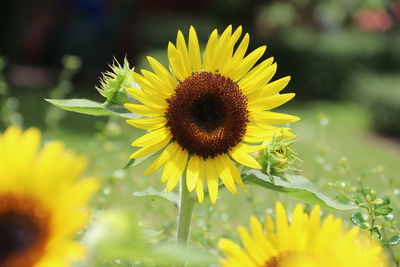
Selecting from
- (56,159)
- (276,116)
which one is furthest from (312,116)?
(56,159)

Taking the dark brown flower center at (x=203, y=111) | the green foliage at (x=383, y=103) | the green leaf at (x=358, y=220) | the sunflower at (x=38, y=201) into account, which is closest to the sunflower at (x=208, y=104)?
the dark brown flower center at (x=203, y=111)

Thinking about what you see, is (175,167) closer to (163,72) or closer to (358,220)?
(163,72)

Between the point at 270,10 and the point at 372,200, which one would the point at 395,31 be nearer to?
the point at 270,10

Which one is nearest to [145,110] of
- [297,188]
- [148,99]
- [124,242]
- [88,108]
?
[148,99]

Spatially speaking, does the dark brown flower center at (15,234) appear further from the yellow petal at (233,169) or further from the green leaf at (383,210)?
the green leaf at (383,210)

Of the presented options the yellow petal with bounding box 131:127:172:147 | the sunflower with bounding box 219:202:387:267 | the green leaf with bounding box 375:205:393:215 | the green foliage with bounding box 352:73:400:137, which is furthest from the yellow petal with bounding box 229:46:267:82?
the green foliage with bounding box 352:73:400:137

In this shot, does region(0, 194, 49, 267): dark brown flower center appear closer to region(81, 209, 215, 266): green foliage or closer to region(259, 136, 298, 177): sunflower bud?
region(81, 209, 215, 266): green foliage
